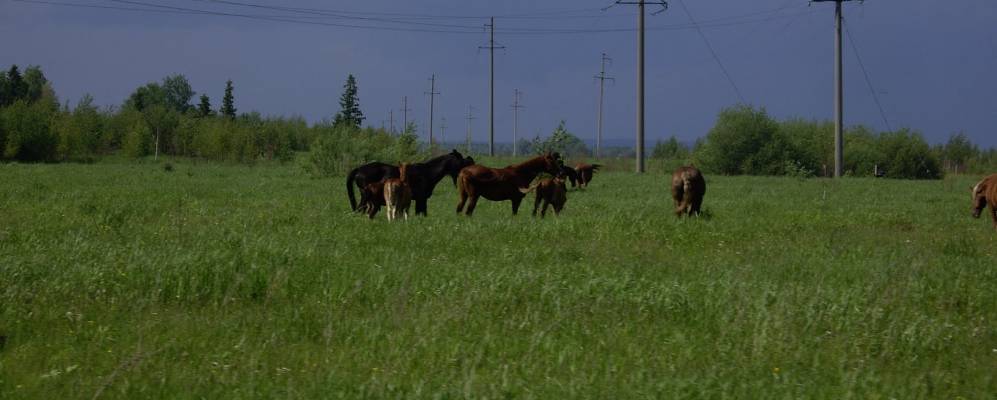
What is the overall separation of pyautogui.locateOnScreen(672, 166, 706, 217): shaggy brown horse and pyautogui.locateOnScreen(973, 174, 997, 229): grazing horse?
5184mm

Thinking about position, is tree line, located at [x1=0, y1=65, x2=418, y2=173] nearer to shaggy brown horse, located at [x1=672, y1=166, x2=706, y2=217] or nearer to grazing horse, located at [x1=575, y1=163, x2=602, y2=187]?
grazing horse, located at [x1=575, y1=163, x2=602, y2=187]

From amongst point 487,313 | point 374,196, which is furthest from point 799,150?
point 487,313

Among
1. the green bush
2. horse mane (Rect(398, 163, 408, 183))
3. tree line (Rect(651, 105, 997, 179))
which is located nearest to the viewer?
horse mane (Rect(398, 163, 408, 183))

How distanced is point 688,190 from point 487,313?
34.5 ft

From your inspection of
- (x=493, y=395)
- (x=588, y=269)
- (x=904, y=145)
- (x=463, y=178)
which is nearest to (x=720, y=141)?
(x=904, y=145)

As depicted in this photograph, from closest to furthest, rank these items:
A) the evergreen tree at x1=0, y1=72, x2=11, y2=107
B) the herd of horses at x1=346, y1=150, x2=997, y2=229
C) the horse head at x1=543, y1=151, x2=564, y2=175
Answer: the herd of horses at x1=346, y1=150, x2=997, y2=229 → the horse head at x1=543, y1=151, x2=564, y2=175 → the evergreen tree at x1=0, y1=72, x2=11, y2=107

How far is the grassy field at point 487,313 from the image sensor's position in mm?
6066

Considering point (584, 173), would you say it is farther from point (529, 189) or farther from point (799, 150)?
point (799, 150)

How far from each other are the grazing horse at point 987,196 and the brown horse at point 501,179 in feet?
25.8

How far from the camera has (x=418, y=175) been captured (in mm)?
18547

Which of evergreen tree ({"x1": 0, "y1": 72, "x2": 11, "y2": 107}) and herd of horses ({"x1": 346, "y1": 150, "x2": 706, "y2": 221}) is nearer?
herd of horses ({"x1": 346, "y1": 150, "x2": 706, "y2": 221})

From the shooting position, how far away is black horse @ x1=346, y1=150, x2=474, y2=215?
727 inches

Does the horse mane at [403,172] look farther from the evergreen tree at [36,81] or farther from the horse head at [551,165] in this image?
the evergreen tree at [36,81]

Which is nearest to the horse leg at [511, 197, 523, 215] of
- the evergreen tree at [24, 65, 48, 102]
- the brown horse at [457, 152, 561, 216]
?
the brown horse at [457, 152, 561, 216]
